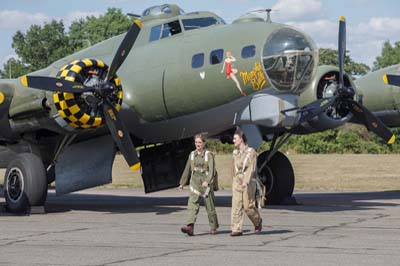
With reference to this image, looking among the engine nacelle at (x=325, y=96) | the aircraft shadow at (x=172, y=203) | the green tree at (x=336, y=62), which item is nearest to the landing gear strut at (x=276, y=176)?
the aircraft shadow at (x=172, y=203)

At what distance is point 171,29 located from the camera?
20031 millimetres

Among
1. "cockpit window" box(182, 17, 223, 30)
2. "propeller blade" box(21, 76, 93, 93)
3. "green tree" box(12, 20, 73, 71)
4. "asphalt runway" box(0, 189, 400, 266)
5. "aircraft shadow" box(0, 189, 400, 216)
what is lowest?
"aircraft shadow" box(0, 189, 400, 216)

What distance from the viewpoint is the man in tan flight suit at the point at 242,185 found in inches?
550

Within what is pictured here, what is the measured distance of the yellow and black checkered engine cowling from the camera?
59.4 feet

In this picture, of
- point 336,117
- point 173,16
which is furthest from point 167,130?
point 336,117

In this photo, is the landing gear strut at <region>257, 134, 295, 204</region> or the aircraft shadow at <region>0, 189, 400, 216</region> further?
the landing gear strut at <region>257, 134, 295, 204</region>

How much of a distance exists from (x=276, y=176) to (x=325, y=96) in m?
2.58

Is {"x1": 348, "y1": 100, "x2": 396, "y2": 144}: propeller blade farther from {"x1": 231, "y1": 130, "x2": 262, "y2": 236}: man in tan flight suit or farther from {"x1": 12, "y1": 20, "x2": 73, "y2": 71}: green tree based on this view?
{"x1": 12, "y1": 20, "x2": 73, "y2": 71}: green tree

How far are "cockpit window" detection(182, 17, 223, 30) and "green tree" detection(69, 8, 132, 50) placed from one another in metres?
90.1

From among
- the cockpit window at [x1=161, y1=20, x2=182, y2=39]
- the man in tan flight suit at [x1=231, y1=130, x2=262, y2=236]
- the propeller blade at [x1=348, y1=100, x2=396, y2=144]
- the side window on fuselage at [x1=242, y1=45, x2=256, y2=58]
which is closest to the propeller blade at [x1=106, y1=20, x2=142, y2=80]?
the cockpit window at [x1=161, y1=20, x2=182, y2=39]

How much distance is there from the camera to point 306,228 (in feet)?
50.2

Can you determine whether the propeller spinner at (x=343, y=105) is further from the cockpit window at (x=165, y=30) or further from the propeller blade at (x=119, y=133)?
the propeller blade at (x=119, y=133)

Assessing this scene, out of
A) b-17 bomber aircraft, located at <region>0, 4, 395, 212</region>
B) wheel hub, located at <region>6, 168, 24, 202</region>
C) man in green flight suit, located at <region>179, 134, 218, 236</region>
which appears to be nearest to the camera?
man in green flight suit, located at <region>179, 134, 218, 236</region>

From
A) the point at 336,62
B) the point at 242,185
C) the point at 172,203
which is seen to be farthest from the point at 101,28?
the point at 242,185
